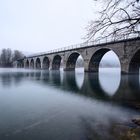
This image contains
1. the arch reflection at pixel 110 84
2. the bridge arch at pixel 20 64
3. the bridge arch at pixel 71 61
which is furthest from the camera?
the bridge arch at pixel 20 64

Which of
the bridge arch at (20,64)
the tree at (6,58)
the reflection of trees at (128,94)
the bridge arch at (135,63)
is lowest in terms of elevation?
the reflection of trees at (128,94)

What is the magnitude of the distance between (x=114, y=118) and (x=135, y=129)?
1.23 metres

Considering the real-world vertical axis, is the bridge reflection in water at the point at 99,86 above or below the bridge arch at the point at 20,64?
below

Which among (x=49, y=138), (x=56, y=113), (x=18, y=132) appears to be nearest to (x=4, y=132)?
(x=18, y=132)

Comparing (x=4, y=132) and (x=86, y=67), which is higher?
(x=86, y=67)

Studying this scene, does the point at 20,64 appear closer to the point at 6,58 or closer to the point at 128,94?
the point at 6,58

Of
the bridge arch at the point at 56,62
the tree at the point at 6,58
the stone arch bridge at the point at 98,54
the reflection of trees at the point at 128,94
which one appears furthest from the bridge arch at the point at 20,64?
the reflection of trees at the point at 128,94

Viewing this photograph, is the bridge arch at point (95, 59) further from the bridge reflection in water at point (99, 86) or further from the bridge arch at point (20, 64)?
the bridge arch at point (20, 64)

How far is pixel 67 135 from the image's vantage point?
178 inches

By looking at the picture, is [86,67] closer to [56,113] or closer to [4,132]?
[56,113]

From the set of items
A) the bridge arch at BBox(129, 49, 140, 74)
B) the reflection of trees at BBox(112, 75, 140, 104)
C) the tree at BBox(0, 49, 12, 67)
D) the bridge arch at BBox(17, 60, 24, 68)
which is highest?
the tree at BBox(0, 49, 12, 67)

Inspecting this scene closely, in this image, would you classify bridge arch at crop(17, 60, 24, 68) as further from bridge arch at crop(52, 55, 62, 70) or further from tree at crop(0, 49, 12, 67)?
bridge arch at crop(52, 55, 62, 70)

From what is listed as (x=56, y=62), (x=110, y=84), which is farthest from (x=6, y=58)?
(x=110, y=84)

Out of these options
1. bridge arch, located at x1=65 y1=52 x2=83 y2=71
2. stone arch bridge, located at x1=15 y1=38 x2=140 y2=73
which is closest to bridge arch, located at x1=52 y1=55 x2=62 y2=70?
stone arch bridge, located at x1=15 y1=38 x2=140 y2=73
